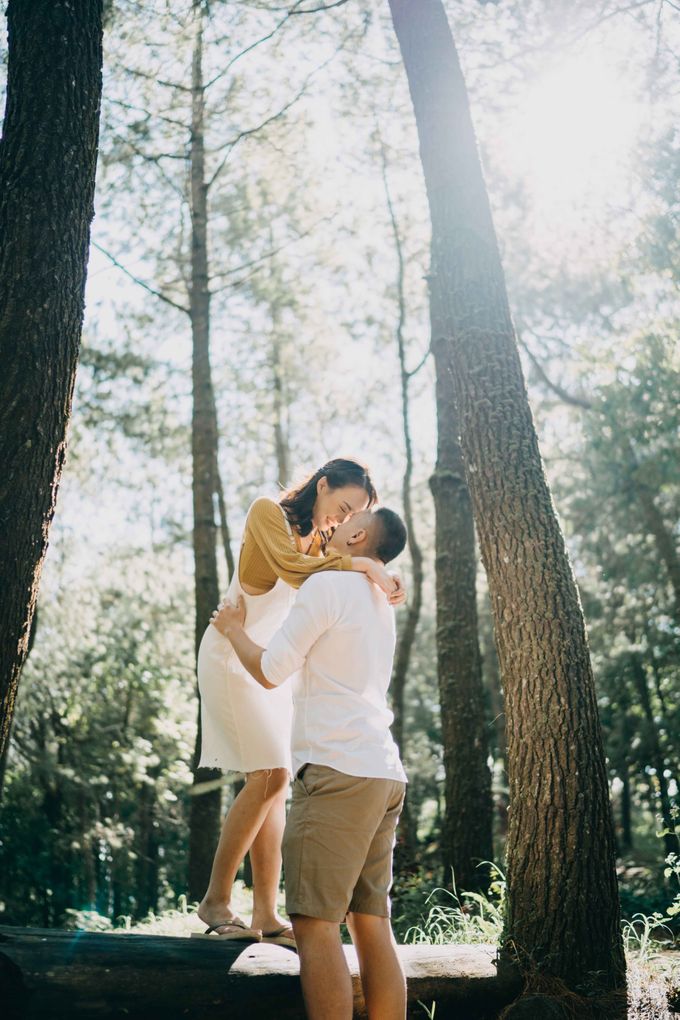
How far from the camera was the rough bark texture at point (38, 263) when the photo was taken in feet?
11.9

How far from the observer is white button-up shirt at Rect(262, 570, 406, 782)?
10.8ft

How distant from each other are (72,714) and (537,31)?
1556cm

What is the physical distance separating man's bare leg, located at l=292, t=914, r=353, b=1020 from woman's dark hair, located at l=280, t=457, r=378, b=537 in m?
1.83

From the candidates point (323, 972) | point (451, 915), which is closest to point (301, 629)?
point (323, 972)

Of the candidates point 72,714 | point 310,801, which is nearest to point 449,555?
point 310,801

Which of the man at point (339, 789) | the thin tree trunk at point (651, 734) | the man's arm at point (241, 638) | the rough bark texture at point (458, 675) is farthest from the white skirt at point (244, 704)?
the thin tree trunk at point (651, 734)

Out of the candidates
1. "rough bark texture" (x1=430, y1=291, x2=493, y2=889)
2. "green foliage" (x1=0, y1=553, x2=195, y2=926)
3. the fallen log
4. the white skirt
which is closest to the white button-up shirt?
the white skirt

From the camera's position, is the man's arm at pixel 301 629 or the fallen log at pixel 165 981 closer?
the fallen log at pixel 165 981

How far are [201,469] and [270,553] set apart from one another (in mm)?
6131

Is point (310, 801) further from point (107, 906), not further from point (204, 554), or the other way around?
point (107, 906)

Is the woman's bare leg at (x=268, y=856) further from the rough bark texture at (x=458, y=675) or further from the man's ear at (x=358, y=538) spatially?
the rough bark texture at (x=458, y=675)

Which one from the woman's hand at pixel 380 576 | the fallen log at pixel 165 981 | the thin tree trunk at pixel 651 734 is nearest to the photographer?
the fallen log at pixel 165 981

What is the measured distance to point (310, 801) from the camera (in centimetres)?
321

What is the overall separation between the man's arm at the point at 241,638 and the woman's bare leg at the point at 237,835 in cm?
72
